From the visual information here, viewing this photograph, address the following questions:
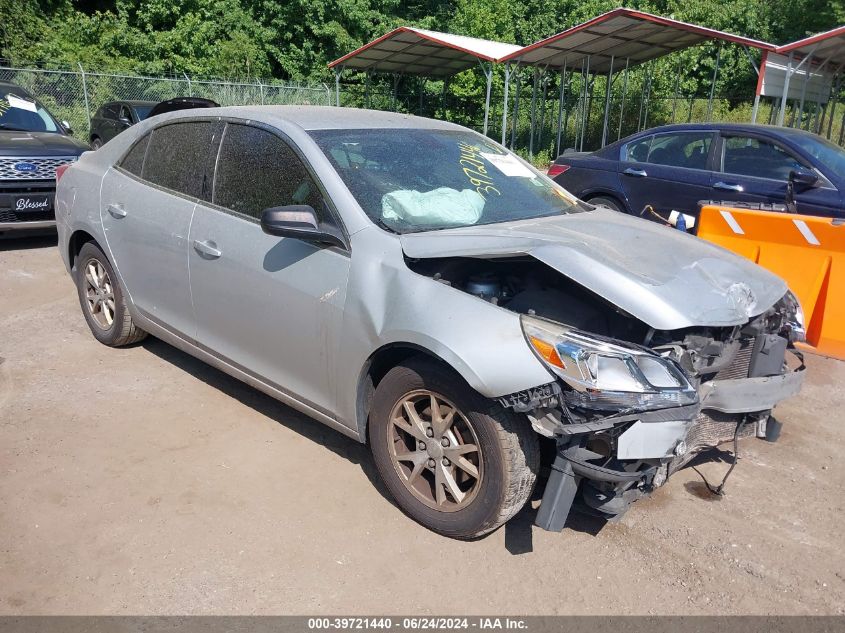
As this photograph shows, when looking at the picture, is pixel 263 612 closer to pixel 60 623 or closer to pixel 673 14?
pixel 60 623

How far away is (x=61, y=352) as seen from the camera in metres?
5.28

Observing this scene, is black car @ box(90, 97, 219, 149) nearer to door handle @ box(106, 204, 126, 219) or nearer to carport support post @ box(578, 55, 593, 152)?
carport support post @ box(578, 55, 593, 152)

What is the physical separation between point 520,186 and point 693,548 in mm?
2165

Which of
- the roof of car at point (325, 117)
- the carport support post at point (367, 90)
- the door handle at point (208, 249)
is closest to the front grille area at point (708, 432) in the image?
the roof of car at point (325, 117)

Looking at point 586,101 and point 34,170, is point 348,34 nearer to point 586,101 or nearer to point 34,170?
point 586,101

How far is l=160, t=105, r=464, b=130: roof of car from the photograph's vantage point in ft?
13.0

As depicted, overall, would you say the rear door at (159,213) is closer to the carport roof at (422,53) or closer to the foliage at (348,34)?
the carport roof at (422,53)

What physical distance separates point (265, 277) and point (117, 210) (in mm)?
1668

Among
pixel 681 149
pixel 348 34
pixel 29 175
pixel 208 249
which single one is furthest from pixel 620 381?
pixel 348 34

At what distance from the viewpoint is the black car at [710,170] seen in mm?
7250

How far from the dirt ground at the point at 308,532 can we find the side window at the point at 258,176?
1.33 meters

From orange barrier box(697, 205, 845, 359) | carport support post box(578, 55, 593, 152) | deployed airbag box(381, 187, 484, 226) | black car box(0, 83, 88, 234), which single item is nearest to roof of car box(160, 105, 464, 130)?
deployed airbag box(381, 187, 484, 226)

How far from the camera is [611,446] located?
2.78 meters

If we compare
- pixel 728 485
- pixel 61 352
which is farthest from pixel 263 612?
pixel 61 352
